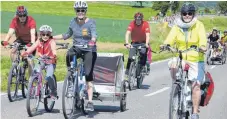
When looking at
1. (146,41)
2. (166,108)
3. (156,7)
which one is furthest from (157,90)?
(156,7)

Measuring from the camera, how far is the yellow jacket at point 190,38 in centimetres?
896

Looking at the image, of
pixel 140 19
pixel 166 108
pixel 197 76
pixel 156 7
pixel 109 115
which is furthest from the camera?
pixel 156 7

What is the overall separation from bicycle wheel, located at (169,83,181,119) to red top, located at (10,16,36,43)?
4.64m

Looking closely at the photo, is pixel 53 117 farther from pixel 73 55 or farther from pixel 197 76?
pixel 197 76

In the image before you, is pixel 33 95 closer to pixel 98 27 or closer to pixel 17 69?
pixel 17 69

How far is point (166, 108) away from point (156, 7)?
525 feet

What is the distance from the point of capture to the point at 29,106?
10164mm

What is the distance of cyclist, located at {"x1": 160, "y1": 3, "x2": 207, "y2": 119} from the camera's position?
8.95m

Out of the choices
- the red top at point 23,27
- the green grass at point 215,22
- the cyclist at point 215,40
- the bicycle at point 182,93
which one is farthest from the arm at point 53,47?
the green grass at point 215,22

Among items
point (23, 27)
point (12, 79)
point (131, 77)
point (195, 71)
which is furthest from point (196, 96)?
point (131, 77)

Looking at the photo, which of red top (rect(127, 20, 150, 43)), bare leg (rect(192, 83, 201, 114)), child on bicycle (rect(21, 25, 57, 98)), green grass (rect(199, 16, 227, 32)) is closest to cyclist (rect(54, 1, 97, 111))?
child on bicycle (rect(21, 25, 57, 98))

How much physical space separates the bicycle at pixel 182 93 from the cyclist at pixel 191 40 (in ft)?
0.26

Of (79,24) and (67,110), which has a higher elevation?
(79,24)

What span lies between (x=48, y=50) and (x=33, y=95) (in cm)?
115
